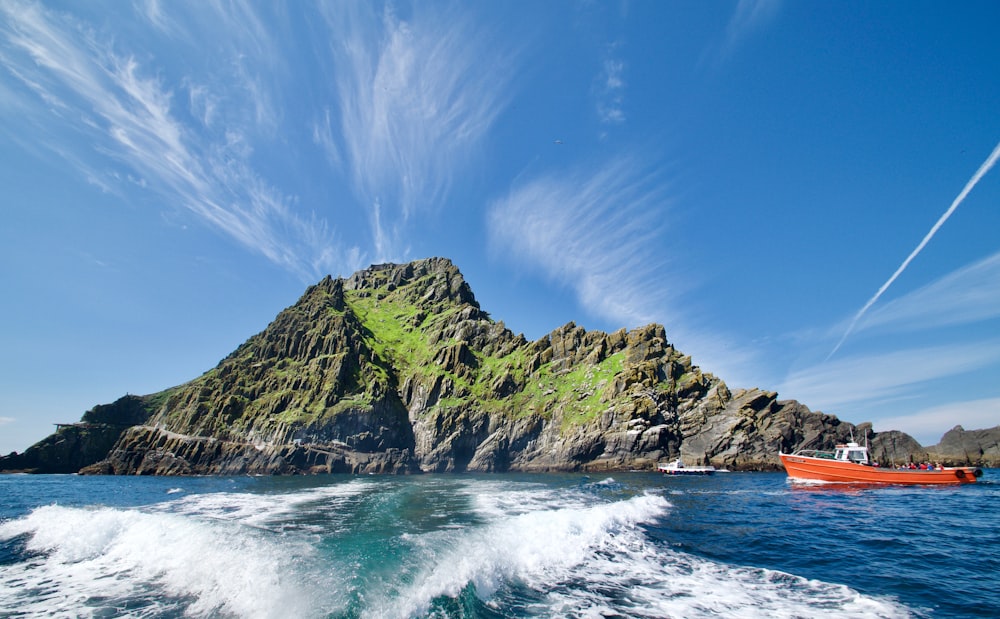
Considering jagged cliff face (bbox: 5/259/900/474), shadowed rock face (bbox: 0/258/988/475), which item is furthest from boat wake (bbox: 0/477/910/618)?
shadowed rock face (bbox: 0/258/988/475)

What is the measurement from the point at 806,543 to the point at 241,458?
98384 mm

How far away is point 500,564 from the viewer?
595 inches

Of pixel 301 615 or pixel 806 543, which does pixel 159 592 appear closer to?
pixel 301 615

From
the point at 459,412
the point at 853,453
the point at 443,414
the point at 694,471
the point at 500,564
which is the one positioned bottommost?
the point at 694,471

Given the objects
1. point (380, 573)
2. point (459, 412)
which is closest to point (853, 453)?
point (380, 573)

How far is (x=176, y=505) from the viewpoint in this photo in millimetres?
33250

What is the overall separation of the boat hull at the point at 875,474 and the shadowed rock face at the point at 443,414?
3282 cm

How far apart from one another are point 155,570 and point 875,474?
60681 millimetres

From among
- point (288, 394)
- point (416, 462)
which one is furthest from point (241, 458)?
point (416, 462)

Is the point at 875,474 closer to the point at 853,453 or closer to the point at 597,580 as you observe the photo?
the point at 853,453

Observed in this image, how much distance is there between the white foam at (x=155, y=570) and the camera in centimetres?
1171

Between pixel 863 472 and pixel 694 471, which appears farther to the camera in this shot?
pixel 694 471

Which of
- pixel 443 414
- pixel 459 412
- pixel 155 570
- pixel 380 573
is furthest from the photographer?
pixel 459 412

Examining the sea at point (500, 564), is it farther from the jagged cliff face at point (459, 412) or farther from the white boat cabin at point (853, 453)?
the jagged cliff face at point (459, 412)
